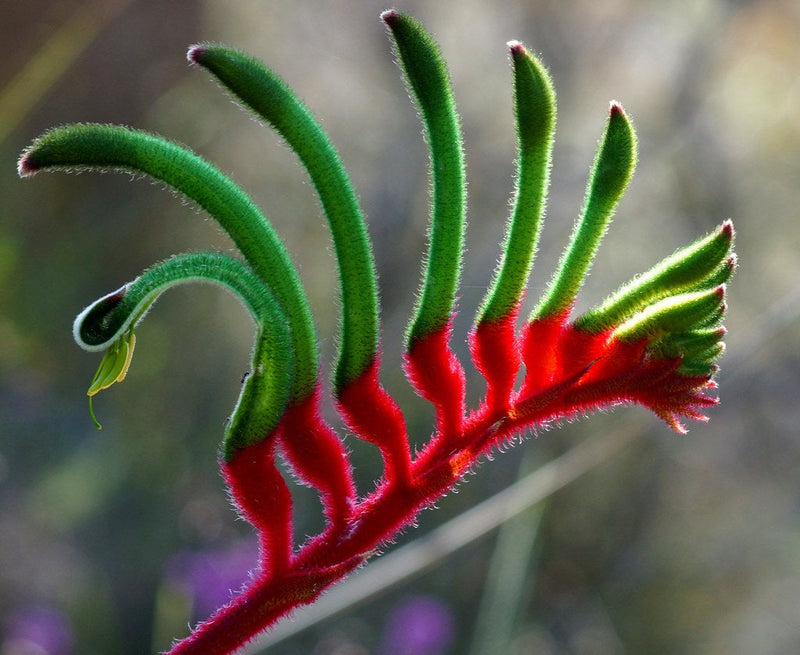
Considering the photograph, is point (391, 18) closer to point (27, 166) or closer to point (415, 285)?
point (27, 166)

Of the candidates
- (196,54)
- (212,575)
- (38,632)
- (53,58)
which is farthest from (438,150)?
(53,58)

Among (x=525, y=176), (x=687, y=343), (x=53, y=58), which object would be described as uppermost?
(x=53, y=58)

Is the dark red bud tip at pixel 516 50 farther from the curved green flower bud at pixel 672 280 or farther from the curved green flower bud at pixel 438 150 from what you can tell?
the curved green flower bud at pixel 672 280

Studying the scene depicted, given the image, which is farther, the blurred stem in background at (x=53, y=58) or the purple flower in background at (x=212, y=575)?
the blurred stem in background at (x=53, y=58)

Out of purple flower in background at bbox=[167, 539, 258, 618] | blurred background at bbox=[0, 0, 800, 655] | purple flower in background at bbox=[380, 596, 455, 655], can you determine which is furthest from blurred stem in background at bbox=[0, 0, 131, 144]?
purple flower in background at bbox=[380, 596, 455, 655]

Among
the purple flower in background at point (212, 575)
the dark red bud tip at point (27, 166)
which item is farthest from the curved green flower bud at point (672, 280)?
the purple flower in background at point (212, 575)
